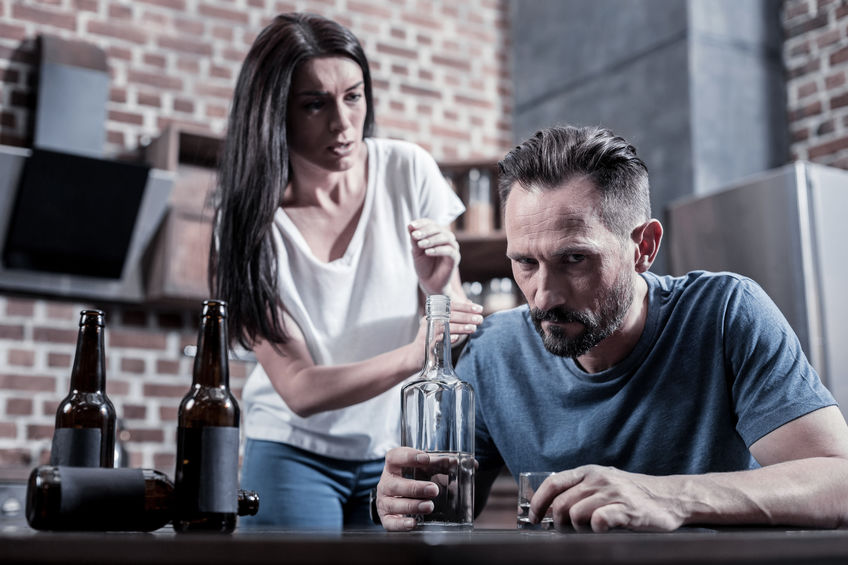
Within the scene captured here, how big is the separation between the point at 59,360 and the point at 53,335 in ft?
0.28

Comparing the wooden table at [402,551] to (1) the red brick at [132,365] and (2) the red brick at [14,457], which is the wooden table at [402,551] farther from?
(1) the red brick at [132,365]

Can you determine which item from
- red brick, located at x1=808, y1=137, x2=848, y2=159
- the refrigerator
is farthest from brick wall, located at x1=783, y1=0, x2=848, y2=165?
the refrigerator

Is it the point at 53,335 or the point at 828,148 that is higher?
the point at 828,148

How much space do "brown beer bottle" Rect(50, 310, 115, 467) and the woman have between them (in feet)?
1.71

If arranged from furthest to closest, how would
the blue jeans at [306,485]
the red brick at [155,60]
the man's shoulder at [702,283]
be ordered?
1. the red brick at [155,60]
2. the blue jeans at [306,485]
3. the man's shoulder at [702,283]

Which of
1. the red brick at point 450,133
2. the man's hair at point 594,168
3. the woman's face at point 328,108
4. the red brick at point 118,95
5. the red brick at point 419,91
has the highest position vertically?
the red brick at point 419,91

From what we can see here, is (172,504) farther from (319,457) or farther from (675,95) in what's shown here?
(675,95)

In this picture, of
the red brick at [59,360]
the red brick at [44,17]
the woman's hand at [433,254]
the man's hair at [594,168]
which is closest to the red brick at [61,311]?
the red brick at [59,360]

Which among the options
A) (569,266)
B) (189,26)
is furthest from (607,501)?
(189,26)

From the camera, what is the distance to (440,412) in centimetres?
107

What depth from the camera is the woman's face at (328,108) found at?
1.61 meters

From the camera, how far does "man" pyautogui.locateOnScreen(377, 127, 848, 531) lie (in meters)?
1.22

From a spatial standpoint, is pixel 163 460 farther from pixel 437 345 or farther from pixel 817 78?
pixel 817 78

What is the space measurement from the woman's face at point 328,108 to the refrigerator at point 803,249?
5.58ft
